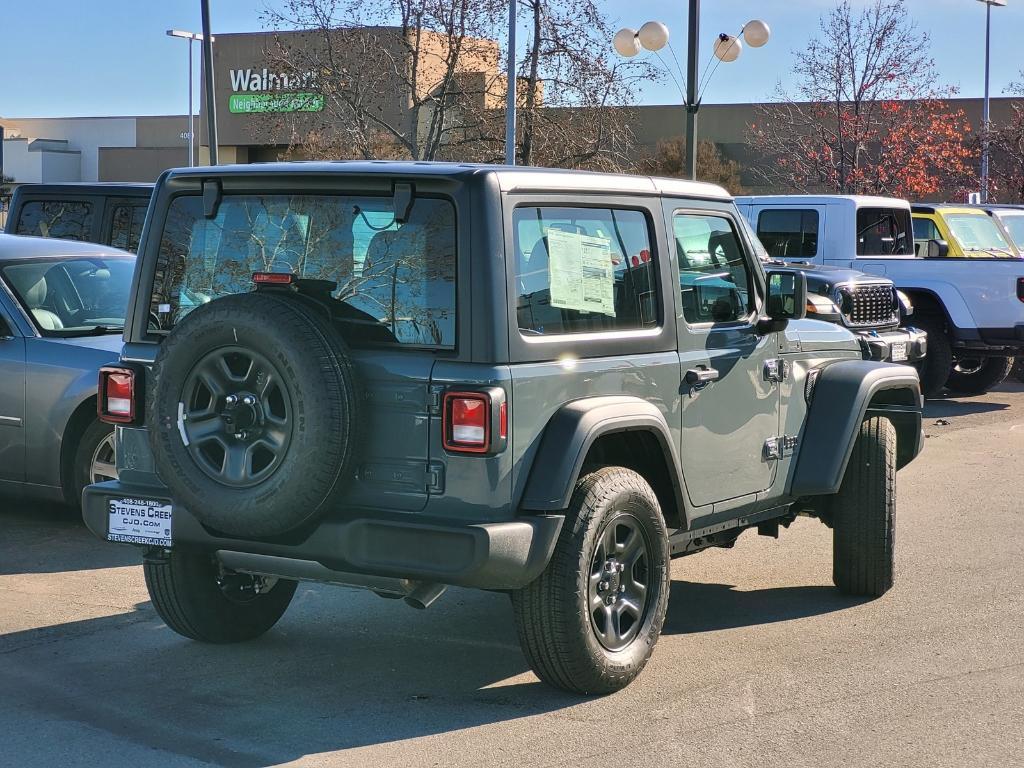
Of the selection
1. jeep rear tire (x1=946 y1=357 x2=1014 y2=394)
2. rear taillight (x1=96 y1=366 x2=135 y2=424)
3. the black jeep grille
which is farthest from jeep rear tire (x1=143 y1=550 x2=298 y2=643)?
jeep rear tire (x1=946 y1=357 x2=1014 y2=394)

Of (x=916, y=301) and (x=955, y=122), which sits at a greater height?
(x=955, y=122)

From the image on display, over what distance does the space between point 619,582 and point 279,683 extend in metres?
1.38

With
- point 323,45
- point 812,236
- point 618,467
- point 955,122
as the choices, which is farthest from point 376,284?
point 955,122

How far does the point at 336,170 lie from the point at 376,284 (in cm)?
44

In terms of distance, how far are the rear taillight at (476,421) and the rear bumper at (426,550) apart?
266 millimetres

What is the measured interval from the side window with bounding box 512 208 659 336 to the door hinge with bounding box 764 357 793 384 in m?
0.95

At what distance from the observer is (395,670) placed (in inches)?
221

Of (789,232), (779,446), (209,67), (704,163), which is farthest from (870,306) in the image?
(704,163)

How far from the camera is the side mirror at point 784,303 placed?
20.6ft

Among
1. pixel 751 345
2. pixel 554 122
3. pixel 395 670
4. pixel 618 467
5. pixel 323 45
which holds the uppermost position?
pixel 323 45

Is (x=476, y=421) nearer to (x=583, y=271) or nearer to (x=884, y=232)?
(x=583, y=271)

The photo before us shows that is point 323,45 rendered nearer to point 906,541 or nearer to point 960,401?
point 960,401

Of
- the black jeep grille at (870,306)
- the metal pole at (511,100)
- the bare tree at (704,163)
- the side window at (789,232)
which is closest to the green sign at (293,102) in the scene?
the metal pole at (511,100)

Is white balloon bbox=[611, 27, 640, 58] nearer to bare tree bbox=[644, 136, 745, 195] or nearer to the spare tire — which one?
the spare tire
